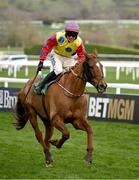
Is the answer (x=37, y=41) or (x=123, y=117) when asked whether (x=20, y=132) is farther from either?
(x=37, y=41)

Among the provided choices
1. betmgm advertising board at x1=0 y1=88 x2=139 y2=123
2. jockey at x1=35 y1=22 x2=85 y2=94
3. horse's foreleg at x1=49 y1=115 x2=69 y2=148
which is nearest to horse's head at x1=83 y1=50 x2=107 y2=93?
jockey at x1=35 y1=22 x2=85 y2=94

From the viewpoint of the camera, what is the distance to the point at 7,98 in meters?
13.7

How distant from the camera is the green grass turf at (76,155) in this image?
7.60 metres

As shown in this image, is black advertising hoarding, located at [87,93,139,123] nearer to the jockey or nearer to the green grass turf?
the green grass turf

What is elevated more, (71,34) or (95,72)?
(71,34)

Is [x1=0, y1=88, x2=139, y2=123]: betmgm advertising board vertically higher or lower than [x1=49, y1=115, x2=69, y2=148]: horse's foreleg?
lower

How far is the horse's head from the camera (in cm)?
734

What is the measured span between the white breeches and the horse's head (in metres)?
0.78

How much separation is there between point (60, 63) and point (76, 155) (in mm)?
1545

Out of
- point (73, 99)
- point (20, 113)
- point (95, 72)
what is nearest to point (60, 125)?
point (73, 99)

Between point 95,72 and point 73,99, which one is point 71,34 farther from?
point 73,99

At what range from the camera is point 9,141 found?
10.2 meters

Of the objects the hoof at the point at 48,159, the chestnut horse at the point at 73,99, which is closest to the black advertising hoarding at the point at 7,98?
the chestnut horse at the point at 73,99

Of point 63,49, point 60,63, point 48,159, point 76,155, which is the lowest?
point 76,155
